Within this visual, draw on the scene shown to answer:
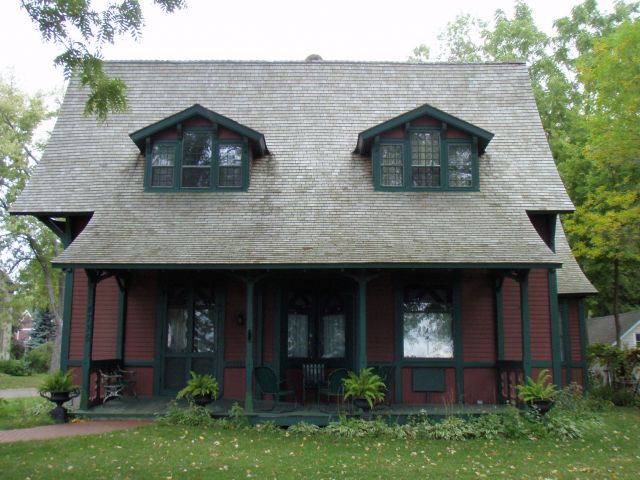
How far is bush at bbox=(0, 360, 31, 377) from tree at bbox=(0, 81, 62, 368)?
3.40 m

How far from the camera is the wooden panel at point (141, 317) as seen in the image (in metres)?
12.7

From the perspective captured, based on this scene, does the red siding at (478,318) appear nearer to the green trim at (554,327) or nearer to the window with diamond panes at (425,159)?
the green trim at (554,327)

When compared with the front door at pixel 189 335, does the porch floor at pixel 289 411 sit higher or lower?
lower

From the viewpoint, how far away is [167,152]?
44.3 feet

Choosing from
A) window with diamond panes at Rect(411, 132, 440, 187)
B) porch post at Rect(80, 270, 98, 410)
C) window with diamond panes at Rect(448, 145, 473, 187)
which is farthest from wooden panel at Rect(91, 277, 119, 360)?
window with diamond panes at Rect(448, 145, 473, 187)

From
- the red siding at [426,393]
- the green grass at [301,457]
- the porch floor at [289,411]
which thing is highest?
the red siding at [426,393]

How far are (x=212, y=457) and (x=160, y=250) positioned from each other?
455cm

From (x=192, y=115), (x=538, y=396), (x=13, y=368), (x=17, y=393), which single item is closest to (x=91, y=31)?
(x=192, y=115)

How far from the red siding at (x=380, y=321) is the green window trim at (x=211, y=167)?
373 centimetres

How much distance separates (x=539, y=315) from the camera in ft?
42.3

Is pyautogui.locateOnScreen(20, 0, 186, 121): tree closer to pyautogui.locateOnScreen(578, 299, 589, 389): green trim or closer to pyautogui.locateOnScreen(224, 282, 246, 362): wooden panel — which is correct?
pyautogui.locateOnScreen(224, 282, 246, 362): wooden panel

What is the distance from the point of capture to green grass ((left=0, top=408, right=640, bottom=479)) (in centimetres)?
769

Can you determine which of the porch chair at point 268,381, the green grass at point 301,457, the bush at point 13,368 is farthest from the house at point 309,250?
the bush at point 13,368

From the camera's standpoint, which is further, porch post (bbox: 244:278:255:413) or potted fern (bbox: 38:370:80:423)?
potted fern (bbox: 38:370:80:423)
